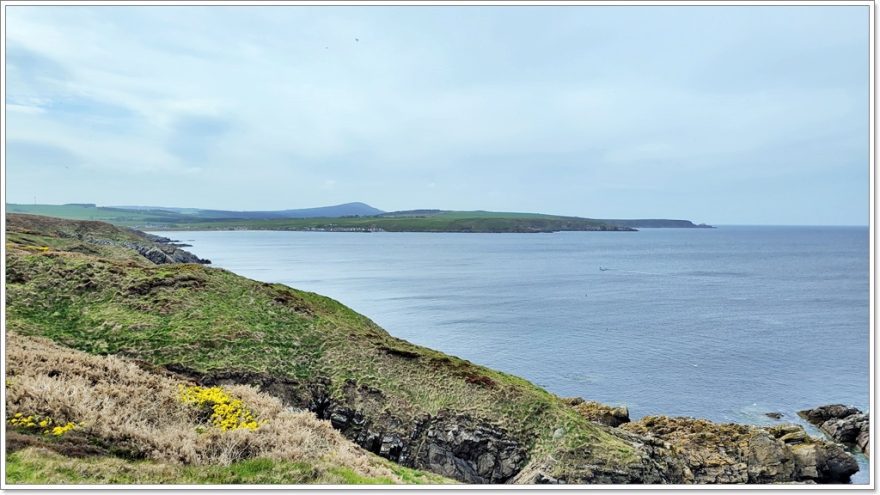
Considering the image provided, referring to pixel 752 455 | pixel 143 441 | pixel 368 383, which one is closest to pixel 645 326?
pixel 752 455

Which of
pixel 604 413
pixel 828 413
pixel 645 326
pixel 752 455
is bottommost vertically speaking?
pixel 828 413

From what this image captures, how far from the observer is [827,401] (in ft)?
151

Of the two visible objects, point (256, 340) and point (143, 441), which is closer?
point (143, 441)

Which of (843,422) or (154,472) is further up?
(154,472)

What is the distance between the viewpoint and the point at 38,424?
1481 cm

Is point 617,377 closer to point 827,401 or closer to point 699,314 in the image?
point 827,401

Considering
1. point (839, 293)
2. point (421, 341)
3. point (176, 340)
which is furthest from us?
point (839, 293)

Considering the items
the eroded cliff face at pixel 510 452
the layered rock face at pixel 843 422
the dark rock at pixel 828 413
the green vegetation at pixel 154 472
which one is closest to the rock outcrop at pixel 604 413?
the eroded cliff face at pixel 510 452

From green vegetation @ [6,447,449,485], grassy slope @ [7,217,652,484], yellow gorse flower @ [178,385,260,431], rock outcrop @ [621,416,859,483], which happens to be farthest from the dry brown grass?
rock outcrop @ [621,416,859,483]

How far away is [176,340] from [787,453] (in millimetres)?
33636

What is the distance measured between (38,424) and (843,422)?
1893 inches

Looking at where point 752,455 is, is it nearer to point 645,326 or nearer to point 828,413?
point 828,413

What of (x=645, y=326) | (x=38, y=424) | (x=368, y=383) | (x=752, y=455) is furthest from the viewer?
(x=645, y=326)

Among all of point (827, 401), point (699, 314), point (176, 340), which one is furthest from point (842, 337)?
point (176, 340)
